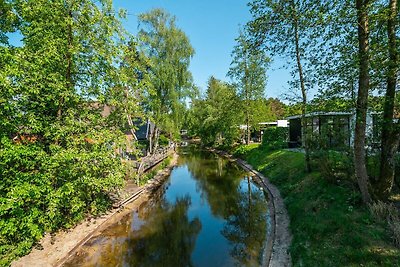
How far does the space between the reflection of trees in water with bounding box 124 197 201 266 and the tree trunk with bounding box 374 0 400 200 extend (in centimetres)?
724

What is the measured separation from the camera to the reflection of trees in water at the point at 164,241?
28.8 feet

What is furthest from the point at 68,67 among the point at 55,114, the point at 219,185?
the point at 219,185

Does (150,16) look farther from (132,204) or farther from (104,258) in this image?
(104,258)

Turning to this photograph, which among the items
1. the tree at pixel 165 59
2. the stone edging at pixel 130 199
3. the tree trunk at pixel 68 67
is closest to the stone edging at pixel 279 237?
the stone edging at pixel 130 199

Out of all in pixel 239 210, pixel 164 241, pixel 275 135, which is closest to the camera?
pixel 164 241

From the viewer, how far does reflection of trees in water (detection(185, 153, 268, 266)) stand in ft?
30.3

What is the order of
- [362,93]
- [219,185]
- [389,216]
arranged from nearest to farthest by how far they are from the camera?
[389,216]
[362,93]
[219,185]

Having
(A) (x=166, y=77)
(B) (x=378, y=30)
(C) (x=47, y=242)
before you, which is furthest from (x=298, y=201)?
(A) (x=166, y=77)

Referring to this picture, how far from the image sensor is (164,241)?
10219mm

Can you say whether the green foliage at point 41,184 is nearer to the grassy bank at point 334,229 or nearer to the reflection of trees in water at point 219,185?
the reflection of trees in water at point 219,185

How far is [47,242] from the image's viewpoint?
904 cm

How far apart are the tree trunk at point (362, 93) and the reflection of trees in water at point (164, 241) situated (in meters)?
6.56

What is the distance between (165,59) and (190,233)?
19.0 metres

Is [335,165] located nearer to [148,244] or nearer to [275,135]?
[148,244]
